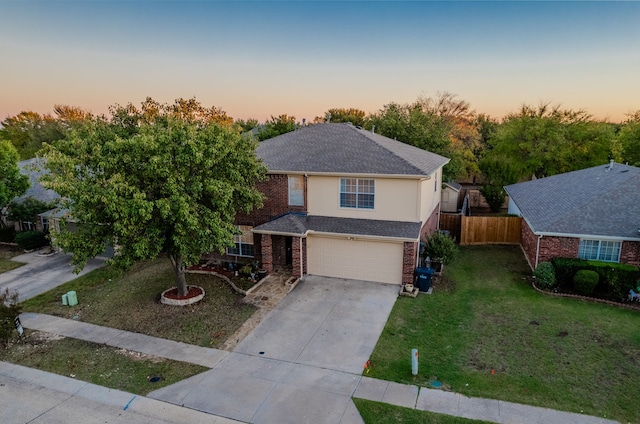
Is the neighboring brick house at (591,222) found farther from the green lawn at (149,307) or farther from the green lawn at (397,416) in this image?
the green lawn at (149,307)

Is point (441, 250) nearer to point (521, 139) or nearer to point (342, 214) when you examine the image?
point (342, 214)

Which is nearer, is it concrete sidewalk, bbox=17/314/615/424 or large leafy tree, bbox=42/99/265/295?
concrete sidewalk, bbox=17/314/615/424

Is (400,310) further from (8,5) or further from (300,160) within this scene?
(8,5)

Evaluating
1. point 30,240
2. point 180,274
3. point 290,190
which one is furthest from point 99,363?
point 30,240

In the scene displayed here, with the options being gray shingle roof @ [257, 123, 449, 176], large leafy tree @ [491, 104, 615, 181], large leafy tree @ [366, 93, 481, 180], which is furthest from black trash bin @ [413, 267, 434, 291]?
large leafy tree @ [491, 104, 615, 181]

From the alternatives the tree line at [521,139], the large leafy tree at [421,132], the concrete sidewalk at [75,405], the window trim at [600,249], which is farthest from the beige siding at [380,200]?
the tree line at [521,139]

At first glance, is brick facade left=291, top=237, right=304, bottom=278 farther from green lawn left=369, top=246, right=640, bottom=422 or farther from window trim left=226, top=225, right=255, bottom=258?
green lawn left=369, top=246, right=640, bottom=422

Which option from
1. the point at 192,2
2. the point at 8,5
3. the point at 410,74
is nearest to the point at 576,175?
the point at 410,74
